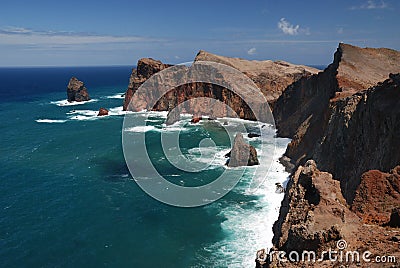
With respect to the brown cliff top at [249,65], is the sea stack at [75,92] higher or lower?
lower

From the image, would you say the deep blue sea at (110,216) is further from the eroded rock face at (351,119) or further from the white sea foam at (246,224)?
the eroded rock face at (351,119)

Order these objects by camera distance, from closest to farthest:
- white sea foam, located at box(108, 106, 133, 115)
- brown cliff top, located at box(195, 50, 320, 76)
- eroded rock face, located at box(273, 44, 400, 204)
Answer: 1. eroded rock face, located at box(273, 44, 400, 204)
2. white sea foam, located at box(108, 106, 133, 115)
3. brown cliff top, located at box(195, 50, 320, 76)

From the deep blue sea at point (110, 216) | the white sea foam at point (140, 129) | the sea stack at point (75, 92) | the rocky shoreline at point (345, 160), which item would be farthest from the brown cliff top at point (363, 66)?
the sea stack at point (75, 92)

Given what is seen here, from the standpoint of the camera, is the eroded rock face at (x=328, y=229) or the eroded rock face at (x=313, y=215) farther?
the eroded rock face at (x=313, y=215)

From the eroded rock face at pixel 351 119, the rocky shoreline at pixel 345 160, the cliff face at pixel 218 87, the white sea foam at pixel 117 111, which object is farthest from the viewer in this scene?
the white sea foam at pixel 117 111

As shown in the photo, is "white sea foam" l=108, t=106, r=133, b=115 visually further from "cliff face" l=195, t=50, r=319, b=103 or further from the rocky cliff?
the rocky cliff

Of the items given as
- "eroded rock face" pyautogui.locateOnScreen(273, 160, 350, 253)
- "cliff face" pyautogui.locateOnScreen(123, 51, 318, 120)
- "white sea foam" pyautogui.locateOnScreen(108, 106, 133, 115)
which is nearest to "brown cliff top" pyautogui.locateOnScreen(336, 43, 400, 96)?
"cliff face" pyautogui.locateOnScreen(123, 51, 318, 120)

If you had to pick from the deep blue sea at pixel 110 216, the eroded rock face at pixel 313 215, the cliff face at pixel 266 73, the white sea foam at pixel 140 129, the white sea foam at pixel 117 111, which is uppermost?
the cliff face at pixel 266 73

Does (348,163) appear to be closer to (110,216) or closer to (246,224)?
(246,224)

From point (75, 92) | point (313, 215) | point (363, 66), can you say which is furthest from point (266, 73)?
point (313, 215)

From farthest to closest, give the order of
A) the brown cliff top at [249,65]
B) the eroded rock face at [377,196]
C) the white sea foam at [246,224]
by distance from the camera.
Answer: the brown cliff top at [249,65] < the white sea foam at [246,224] < the eroded rock face at [377,196]
